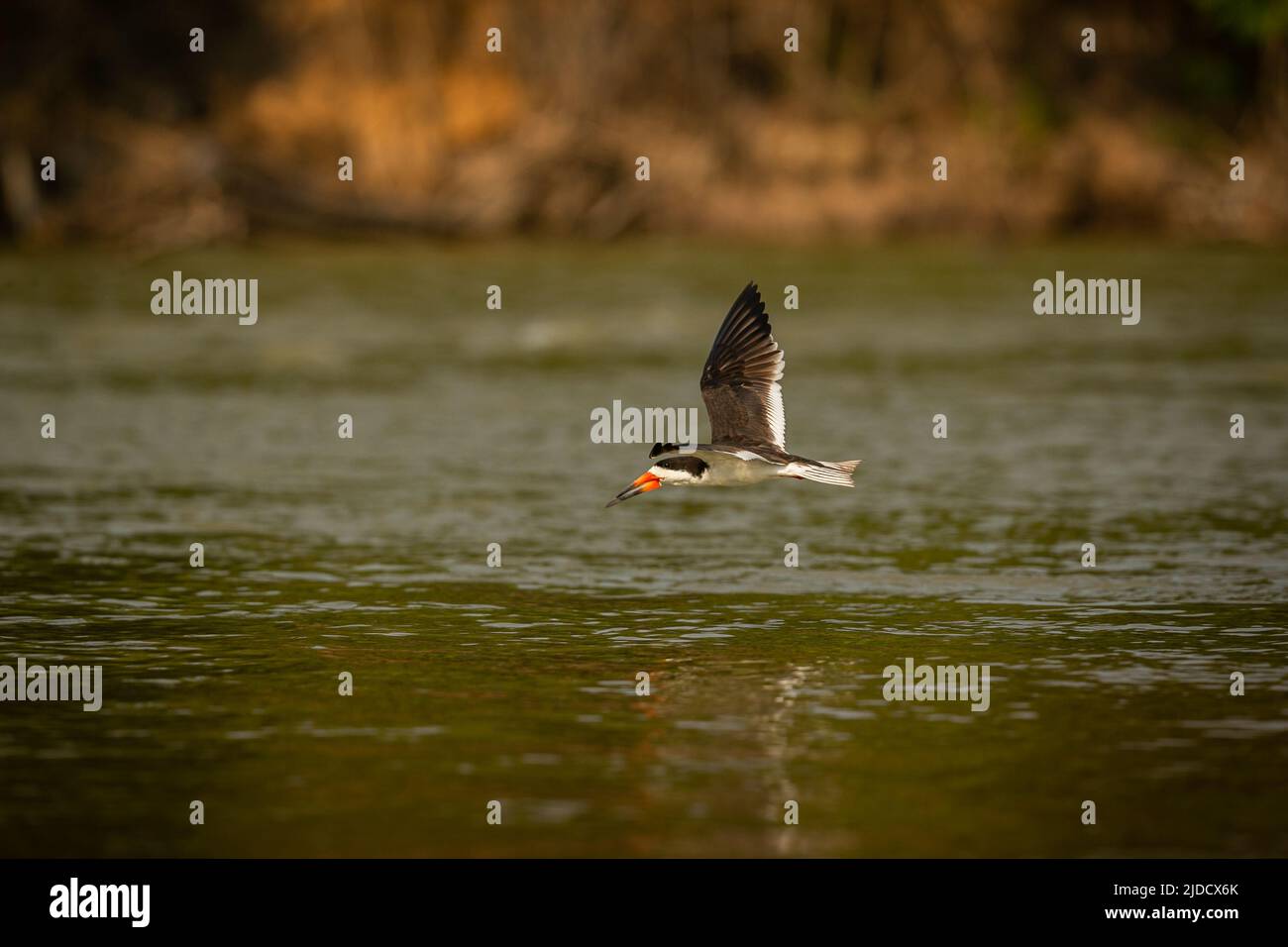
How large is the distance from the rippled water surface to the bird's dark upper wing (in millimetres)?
1344

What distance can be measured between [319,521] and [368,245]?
3013 centimetres

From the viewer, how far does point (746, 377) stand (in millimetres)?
15586

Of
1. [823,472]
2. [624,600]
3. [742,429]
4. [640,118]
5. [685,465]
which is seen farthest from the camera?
[640,118]

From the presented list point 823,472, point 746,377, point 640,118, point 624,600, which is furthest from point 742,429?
point 640,118

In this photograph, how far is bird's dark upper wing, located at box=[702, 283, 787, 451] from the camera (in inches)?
595

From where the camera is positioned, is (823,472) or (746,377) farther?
(746,377)

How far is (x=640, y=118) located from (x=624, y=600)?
124ft

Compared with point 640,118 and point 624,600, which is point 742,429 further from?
point 640,118

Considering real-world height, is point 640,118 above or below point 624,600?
above

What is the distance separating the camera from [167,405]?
26484 millimetres

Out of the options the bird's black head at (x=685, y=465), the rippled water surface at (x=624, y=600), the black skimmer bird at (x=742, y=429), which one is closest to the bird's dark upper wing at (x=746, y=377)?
the black skimmer bird at (x=742, y=429)

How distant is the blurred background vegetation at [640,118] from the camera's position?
4909cm

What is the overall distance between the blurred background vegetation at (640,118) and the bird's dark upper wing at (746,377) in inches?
1289
